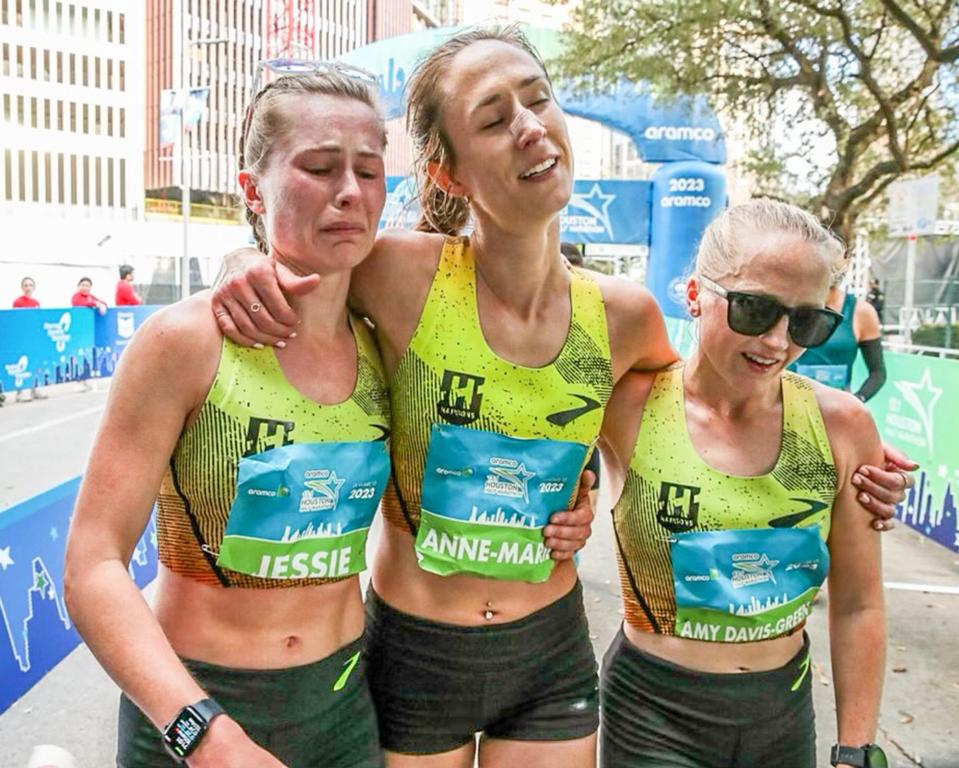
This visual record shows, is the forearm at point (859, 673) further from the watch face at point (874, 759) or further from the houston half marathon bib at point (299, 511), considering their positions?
the houston half marathon bib at point (299, 511)

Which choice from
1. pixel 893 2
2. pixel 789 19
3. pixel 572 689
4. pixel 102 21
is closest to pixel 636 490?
pixel 572 689

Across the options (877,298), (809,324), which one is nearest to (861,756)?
(809,324)

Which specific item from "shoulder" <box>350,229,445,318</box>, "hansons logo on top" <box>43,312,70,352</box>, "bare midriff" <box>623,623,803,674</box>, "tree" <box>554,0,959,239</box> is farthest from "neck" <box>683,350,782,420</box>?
"hansons logo on top" <box>43,312,70,352</box>

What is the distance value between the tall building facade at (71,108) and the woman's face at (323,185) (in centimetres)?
1017

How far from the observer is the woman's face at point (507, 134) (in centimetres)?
183

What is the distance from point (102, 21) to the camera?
12258 millimetres

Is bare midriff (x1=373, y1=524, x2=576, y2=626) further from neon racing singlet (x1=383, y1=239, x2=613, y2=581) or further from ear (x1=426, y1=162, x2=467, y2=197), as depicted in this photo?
ear (x1=426, y1=162, x2=467, y2=197)

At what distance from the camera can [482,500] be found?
182 centimetres

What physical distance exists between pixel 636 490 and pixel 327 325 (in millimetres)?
719

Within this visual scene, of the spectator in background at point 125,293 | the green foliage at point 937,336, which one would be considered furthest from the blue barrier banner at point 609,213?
the spectator in background at point 125,293

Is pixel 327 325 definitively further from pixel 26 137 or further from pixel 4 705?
pixel 26 137

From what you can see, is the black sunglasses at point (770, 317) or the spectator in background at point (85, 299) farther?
the spectator in background at point (85, 299)

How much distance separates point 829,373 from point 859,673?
374cm

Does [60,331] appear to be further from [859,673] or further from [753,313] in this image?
[859,673]
